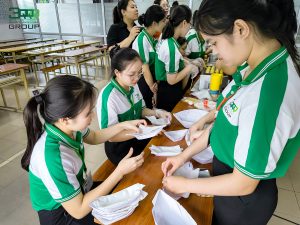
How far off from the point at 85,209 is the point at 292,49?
37.5 inches

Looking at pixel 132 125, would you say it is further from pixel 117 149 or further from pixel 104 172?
pixel 104 172

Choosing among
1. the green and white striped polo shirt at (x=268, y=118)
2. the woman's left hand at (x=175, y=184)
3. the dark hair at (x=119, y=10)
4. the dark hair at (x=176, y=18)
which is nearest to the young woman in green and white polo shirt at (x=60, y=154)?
the woman's left hand at (x=175, y=184)

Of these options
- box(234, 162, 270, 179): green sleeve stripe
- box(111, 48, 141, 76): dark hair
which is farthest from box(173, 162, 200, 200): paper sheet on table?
box(111, 48, 141, 76): dark hair

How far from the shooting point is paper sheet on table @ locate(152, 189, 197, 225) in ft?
2.46

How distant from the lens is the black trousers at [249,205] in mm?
731

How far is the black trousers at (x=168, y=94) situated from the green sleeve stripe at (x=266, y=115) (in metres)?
1.68

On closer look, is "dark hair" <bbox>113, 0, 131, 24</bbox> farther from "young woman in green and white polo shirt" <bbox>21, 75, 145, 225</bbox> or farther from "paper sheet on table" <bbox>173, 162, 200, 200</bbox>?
"paper sheet on table" <bbox>173, 162, 200, 200</bbox>

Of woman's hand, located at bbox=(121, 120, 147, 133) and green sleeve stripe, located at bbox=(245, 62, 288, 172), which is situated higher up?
green sleeve stripe, located at bbox=(245, 62, 288, 172)

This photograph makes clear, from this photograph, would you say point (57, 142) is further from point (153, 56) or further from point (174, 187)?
point (153, 56)

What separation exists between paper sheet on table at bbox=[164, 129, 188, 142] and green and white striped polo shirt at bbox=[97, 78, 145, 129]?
36cm

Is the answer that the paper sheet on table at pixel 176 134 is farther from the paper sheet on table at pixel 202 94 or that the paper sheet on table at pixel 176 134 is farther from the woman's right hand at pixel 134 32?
the woman's right hand at pixel 134 32

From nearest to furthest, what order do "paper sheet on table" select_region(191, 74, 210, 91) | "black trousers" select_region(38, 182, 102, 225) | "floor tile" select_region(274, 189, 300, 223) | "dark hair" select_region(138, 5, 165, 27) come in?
"black trousers" select_region(38, 182, 102, 225), "floor tile" select_region(274, 189, 300, 223), "paper sheet on table" select_region(191, 74, 210, 91), "dark hair" select_region(138, 5, 165, 27)

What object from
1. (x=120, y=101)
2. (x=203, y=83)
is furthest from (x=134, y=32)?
(x=120, y=101)

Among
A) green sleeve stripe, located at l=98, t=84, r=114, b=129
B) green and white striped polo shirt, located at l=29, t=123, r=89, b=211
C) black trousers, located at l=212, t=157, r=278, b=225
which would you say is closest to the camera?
black trousers, located at l=212, t=157, r=278, b=225
